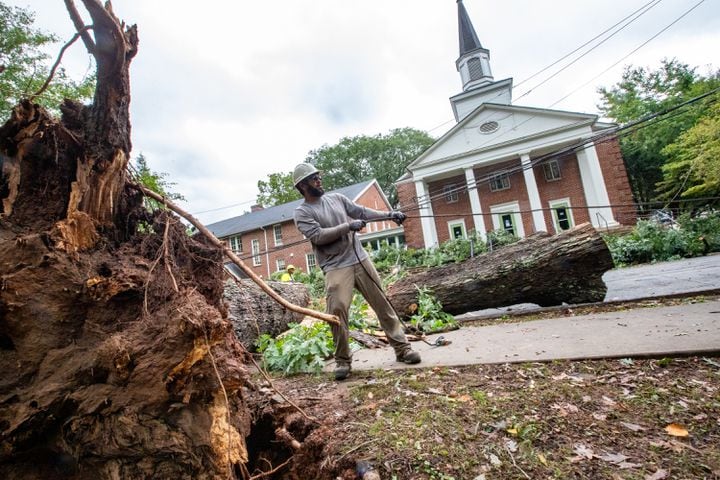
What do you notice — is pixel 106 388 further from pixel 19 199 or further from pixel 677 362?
pixel 677 362

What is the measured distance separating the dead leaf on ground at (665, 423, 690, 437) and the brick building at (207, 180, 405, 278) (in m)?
23.7

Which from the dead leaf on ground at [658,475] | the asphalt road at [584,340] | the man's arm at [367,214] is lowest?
the dead leaf on ground at [658,475]

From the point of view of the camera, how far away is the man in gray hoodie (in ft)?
10.2

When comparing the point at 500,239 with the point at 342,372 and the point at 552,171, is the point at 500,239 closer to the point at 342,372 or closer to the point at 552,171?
the point at 552,171

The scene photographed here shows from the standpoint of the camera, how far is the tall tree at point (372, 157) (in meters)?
44.3

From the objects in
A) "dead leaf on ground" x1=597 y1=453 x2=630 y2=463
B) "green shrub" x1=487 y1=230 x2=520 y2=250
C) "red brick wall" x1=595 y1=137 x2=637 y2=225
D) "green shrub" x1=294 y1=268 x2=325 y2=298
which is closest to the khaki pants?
"dead leaf on ground" x1=597 y1=453 x2=630 y2=463

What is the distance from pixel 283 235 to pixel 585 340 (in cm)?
2691

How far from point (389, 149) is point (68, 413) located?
45.4 meters

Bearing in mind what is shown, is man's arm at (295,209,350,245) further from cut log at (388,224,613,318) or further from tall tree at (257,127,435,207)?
tall tree at (257,127,435,207)

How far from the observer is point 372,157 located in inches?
1785

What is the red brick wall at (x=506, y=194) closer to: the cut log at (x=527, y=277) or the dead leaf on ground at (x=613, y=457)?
the cut log at (x=527, y=277)

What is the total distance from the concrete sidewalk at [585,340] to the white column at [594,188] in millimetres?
17017

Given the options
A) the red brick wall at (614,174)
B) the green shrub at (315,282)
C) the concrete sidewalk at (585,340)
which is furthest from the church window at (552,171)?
the concrete sidewalk at (585,340)

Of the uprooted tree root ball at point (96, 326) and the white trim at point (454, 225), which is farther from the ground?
the white trim at point (454, 225)
